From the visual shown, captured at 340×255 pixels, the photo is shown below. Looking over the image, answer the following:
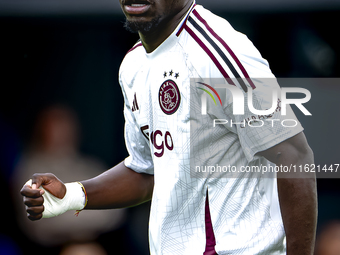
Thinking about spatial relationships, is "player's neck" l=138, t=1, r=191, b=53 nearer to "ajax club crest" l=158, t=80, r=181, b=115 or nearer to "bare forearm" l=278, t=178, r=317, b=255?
"ajax club crest" l=158, t=80, r=181, b=115

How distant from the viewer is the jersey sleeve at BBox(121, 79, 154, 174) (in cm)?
221

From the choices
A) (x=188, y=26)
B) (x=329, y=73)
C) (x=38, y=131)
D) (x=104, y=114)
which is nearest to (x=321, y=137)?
(x=329, y=73)

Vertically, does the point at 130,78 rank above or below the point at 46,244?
above

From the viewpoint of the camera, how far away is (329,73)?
4887 mm

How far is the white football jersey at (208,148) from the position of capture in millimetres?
1648

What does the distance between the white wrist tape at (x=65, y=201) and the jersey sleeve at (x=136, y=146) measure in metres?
0.30

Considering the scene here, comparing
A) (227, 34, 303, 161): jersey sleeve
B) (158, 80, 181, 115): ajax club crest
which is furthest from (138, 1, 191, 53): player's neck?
(227, 34, 303, 161): jersey sleeve

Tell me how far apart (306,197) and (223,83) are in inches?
18.8

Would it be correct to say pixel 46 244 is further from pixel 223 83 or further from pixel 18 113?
pixel 223 83

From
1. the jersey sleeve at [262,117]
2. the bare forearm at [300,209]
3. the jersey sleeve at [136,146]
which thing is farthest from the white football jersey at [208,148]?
the jersey sleeve at [136,146]

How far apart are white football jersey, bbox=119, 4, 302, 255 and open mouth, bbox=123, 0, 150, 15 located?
0.49ft

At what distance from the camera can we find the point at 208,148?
1785 millimetres

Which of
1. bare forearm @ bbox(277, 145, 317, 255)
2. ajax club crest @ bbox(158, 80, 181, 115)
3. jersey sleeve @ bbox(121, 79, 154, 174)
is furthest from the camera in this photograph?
jersey sleeve @ bbox(121, 79, 154, 174)

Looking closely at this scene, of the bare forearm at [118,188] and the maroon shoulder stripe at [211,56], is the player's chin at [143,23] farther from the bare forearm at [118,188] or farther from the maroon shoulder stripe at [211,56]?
the bare forearm at [118,188]
